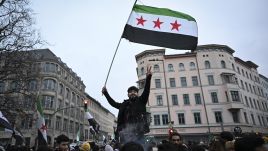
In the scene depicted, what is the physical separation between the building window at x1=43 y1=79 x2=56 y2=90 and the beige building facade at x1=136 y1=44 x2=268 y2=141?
19188 millimetres

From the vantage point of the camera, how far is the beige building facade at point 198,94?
4231cm

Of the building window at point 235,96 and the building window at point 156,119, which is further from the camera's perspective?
the building window at point 235,96

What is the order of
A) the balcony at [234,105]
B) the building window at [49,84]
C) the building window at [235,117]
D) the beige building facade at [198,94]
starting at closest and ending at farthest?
1. the beige building facade at [198,94]
2. the balcony at [234,105]
3. the building window at [235,117]
4. the building window at [49,84]

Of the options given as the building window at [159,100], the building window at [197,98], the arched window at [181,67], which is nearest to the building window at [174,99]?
the building window at [159,100]

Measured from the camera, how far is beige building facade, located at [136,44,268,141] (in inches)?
1666

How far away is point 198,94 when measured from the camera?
45.0m

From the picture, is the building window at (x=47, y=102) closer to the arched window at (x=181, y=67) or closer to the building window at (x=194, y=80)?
the arched window at (x=181, y=67)

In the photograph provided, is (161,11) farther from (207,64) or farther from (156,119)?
(207,64)

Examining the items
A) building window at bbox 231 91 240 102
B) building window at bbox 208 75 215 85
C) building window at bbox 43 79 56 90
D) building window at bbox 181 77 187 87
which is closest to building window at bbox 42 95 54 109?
building window at bbox 43 79 56 90

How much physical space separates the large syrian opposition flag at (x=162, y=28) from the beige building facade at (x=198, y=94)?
35.2m

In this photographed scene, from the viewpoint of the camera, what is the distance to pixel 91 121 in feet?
49.2

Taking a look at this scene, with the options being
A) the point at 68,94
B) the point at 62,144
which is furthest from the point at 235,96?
the point at 62,144

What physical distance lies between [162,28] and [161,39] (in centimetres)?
36

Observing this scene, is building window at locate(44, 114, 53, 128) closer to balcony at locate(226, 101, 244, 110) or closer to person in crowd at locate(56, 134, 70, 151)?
balcony at locate(226, 101, 244, 110)
